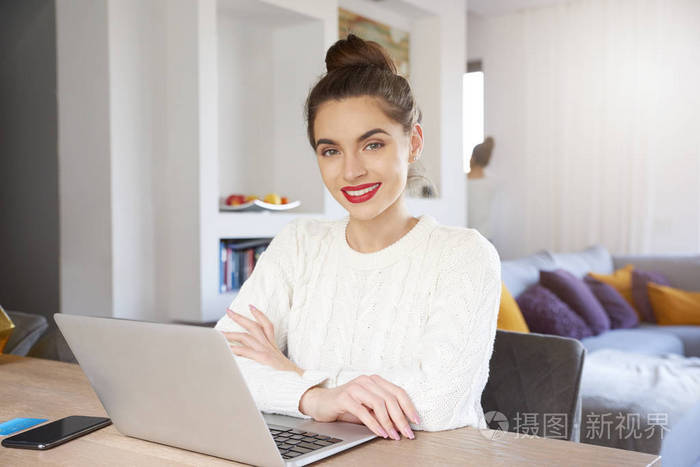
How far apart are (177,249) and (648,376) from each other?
2.20 m

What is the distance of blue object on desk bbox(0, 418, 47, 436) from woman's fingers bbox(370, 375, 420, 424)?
512mm

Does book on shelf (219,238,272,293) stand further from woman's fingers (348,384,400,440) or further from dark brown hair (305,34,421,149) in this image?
woman's fingers (348,384,400,440)

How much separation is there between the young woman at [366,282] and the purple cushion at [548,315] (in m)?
1.98

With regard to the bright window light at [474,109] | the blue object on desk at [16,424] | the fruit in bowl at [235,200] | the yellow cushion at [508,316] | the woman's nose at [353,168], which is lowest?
the yellow cushion at [508,316]

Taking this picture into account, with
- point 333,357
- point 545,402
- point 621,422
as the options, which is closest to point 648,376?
point 621,422

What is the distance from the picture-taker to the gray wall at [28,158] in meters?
3.76

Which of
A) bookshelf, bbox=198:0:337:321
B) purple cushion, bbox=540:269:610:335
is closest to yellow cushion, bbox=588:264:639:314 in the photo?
purple cushion, bbox=540:269:610:335

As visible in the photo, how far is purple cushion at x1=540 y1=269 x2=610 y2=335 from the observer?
3.79 meters

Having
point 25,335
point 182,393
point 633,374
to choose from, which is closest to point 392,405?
point 182,393

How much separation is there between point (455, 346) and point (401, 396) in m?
0.19

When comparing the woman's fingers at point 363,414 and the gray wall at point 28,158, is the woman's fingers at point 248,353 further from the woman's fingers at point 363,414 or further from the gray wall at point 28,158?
the gray wall at point 28,158

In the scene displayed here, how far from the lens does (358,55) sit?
1.52 meters

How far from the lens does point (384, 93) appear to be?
57.5 inches


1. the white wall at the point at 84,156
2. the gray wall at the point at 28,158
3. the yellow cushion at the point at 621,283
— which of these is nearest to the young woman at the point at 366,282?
the white wall at the point at 84,156
